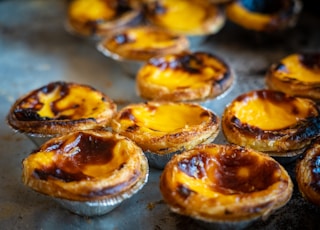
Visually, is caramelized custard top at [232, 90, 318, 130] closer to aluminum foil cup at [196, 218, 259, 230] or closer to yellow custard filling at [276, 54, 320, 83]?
yellow custard filling at [276, 54, 320, 83]

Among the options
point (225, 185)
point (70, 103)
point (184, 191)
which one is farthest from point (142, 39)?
point (184, 191)

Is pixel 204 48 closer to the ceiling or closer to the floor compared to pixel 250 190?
closer to the floor

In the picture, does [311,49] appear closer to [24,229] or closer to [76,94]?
[76,94]

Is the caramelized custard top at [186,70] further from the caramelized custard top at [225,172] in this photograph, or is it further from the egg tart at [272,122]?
the caramelized custard top at [225,172]

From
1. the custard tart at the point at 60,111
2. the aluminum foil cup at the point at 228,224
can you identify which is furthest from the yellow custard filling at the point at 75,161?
the aluminum foil cup at the point at 228,224

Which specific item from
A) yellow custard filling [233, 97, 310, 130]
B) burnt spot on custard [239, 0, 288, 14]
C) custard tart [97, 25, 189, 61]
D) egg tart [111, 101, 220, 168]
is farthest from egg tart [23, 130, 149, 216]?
burnt spot on custard [239, 0, 288, 14]

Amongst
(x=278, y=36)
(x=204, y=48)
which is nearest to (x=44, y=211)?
(x=204, y=48)

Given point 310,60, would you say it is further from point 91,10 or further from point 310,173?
point 91,10
